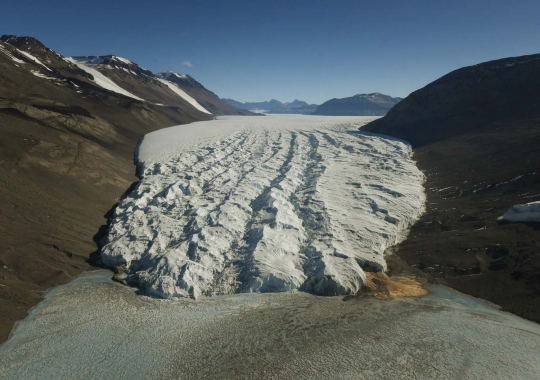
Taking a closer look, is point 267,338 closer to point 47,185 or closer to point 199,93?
point 47,185

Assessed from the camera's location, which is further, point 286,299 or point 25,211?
point 25,211

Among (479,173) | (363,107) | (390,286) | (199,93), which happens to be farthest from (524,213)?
(363,107)

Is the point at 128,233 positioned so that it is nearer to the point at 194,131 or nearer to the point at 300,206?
A: the point at 300,206

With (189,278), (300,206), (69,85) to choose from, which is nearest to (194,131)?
(69,85)

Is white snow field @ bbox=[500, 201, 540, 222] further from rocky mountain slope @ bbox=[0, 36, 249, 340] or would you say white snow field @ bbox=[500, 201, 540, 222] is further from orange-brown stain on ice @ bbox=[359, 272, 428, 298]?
rocky mountain slope @ bbox=[0, 36, 249, 340]

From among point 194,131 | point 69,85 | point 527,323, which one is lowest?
point 527,323

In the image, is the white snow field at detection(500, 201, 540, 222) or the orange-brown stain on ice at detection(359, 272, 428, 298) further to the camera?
the white snow field at detection(500, 201, 540, 222)

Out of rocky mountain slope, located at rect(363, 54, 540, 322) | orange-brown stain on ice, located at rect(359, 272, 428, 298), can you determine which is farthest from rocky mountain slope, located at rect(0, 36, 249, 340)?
rocky mountain slope, located at rect(363, 54, 540, 322)
